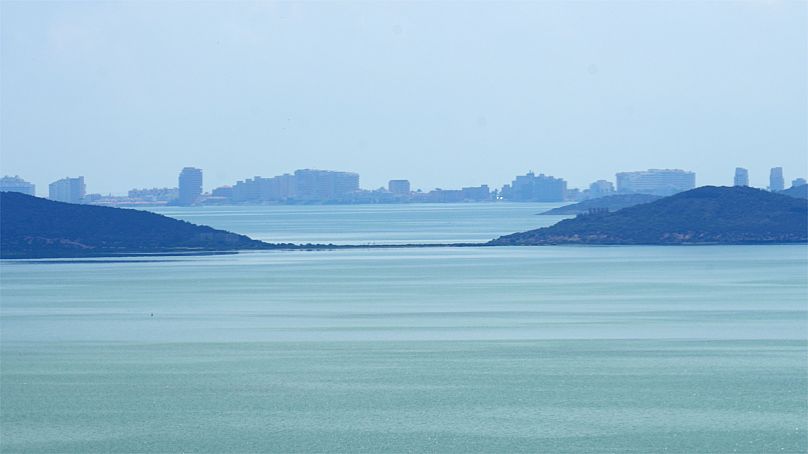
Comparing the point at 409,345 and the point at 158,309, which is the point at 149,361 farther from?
the point at 158,309

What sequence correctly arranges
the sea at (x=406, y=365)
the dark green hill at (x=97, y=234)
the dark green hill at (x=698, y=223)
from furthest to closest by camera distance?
1. the dark green hill at (x=698, y=223)
2. the dark green hill at (x=97, y=234)
3. the sea at (x=406, y=365)

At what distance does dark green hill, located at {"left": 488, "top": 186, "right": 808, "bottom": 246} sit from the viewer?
102 meters

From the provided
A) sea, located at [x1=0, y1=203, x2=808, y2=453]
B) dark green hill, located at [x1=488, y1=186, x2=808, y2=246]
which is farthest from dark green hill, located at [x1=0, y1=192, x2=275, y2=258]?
sea, located at [x1=0, y1=203, x2=808, y2=453]

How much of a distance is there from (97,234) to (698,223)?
4635cm

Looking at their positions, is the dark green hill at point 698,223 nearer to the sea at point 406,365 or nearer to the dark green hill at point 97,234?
the dark green hill at point 97,234

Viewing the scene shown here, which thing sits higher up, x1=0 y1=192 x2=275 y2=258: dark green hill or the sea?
x1=0 y1=192 x2=275 y2=258: dark green hill

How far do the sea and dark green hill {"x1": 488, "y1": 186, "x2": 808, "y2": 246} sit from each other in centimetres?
3862

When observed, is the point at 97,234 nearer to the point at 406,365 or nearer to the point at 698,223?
the point at 698,223

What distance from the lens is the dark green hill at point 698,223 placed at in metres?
102

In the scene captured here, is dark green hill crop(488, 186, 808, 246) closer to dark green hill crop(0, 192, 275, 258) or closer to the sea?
dark green hill crop(0, 192, 275, 258)

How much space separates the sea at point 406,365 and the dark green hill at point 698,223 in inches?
1520

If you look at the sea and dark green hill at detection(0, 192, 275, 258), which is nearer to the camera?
the sea

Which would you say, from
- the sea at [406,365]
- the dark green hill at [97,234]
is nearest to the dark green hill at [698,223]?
the dark green hill at [97,234]

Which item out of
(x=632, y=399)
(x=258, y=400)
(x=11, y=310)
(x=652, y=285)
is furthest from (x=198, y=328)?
(x=652, y=285)
